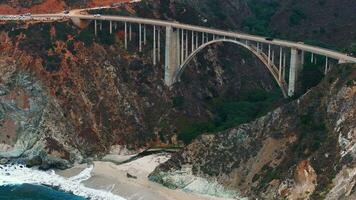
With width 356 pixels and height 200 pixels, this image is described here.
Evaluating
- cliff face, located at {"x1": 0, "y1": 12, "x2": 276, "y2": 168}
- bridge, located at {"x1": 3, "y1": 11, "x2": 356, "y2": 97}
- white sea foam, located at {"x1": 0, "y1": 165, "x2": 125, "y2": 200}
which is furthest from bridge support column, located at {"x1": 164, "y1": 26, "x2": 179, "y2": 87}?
white sea foam, located at {"x1": 0, "y1": 165, "x2": 125, "y2": 200}

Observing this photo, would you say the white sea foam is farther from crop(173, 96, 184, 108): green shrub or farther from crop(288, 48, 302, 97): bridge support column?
crop(288, 48, 302, 97): bridge support column

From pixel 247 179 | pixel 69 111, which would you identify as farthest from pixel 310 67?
pixel 69 111

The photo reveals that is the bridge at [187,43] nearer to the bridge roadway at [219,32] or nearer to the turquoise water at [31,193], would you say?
the bridge roadway at [219,32]

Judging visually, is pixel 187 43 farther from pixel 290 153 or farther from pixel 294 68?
pixel 290 153

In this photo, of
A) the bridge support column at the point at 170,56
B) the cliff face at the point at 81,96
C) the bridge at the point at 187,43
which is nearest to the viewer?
the bridge at the point at 187,43

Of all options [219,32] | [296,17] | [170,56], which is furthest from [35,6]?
[296,17]

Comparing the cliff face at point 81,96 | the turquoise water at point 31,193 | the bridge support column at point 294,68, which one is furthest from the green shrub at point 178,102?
the turquoise water at point 31,193

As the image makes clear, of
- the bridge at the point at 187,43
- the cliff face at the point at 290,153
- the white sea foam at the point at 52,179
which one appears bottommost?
the white sea foam at the point at 52,179

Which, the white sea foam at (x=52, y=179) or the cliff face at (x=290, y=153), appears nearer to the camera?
the cliff face at (x=290, y=153)

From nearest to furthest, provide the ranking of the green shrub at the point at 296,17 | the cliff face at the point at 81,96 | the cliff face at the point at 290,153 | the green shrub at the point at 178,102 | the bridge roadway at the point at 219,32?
the cliff face at the point at 290,153
the bridge roadway at the point at 219,32
the cliff face at the point at 81,96
the green shrub at the point at 178,102
the green shrub at the point at 296,17

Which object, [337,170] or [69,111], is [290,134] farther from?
[69,111]
